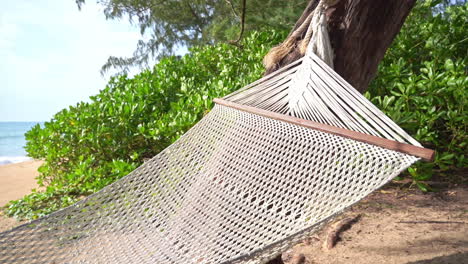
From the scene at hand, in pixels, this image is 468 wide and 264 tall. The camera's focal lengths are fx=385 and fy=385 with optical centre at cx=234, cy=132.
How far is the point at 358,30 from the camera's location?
1804 mm

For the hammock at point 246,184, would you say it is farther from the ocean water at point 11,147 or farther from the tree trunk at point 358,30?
the ocean water at point 11,147

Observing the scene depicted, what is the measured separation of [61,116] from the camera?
2926mm

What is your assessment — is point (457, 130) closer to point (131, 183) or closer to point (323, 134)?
point (323, 134)

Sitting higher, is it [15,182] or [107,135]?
[15,182]

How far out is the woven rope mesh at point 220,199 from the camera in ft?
3.69

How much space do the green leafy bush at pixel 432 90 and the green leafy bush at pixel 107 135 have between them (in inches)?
37.9

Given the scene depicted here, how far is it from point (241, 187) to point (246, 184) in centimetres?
2

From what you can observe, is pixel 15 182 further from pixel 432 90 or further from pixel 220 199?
pixel 432 90

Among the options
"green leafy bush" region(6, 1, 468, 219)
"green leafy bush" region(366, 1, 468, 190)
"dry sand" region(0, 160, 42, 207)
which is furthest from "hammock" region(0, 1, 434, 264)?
"dry sand" region(0, 160, 42, 207)

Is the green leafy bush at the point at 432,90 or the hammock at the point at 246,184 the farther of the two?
the green leafy bush at the point at 432,90

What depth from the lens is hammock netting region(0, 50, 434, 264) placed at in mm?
1135

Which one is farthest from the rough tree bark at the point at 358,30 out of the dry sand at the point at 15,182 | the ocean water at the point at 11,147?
the ocean water at the point at 11,147

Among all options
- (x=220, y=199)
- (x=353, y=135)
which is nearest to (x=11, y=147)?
(x=220, y=199)

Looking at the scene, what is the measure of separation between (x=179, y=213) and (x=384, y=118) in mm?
855
